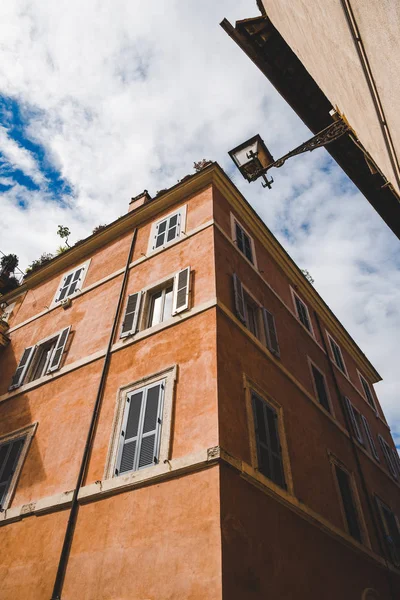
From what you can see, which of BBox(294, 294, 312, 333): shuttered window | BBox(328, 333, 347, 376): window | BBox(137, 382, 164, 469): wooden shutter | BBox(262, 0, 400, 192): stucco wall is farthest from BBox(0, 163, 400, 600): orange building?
BBox(262, 0, 400, 192): stucco wall

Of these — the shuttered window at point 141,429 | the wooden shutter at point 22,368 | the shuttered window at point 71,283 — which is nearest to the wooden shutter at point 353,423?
the shuttered window at point 141,429

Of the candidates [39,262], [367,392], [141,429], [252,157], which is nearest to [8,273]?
[39,262]

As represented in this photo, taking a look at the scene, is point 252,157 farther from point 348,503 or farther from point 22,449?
point 348,503

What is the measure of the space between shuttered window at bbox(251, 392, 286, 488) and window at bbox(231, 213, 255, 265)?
178 inches

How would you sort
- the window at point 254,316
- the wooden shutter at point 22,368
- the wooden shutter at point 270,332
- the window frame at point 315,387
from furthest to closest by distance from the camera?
1. the window frame at point 315,387
2. the wooden shutter at point 22,368
3. the wooden shutter at point 270,332
4. the window at point 254,316

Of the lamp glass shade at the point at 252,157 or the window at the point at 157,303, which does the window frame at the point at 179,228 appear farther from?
the lamp glass shade at the point at 252,157

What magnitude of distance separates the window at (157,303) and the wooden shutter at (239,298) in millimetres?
1076

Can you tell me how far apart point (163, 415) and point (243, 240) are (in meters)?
6.06

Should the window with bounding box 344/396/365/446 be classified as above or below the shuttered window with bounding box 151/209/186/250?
below

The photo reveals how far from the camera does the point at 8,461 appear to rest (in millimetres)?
8023

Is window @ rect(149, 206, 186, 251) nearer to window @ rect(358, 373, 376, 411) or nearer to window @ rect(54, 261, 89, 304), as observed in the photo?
window @ rect(54, 261, 89, 304)

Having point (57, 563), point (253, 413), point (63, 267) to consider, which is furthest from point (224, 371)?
point (63, 267)

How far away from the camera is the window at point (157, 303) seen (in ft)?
27.2

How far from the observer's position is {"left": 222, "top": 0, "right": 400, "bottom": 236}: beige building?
2271 millimetres
